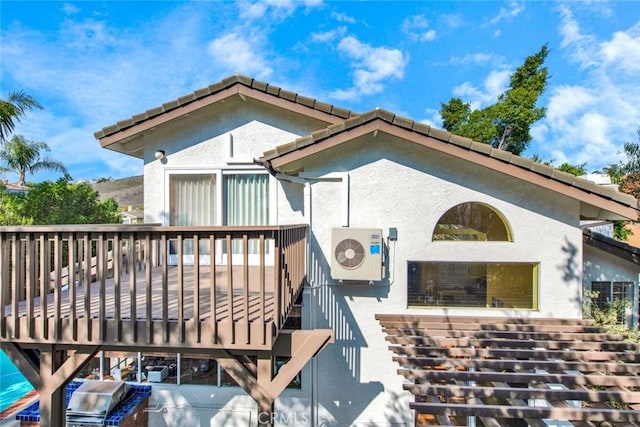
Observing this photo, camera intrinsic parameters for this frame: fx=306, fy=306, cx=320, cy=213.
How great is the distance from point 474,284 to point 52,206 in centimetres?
2365

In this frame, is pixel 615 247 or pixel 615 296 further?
pixel 615 296

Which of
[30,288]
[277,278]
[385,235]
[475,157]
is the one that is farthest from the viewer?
[385,235]

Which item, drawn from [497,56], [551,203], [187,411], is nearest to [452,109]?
[497,56]

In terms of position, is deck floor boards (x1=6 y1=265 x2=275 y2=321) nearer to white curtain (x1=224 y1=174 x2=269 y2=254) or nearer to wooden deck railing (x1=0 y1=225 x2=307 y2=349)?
wooden deck railing (x1=0 y1=225 x2=307 y2=349)

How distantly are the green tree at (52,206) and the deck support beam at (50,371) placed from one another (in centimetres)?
1726

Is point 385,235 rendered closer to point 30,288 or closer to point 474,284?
point 474,284

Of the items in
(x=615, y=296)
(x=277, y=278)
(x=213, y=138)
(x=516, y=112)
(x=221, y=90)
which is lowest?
(x=615, y=296)

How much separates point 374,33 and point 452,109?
63.3ft

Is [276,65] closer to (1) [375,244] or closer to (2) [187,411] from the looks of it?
(1) [375,244]

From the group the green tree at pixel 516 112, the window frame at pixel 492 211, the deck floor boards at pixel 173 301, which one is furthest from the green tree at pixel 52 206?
the green tree at pixel 516 112

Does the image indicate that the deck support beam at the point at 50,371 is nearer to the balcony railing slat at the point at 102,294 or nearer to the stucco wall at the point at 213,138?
the balcony railing slat at the point at 102,294

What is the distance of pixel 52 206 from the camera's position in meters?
19.1

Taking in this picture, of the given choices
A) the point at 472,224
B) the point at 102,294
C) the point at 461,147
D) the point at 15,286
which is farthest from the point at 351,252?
the point at 15,286

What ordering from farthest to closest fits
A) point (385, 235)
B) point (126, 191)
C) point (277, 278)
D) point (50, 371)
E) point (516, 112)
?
point (126, 191) → point (516, 112) → point (385, 235) → point (50, 371) → point (277, 278)
